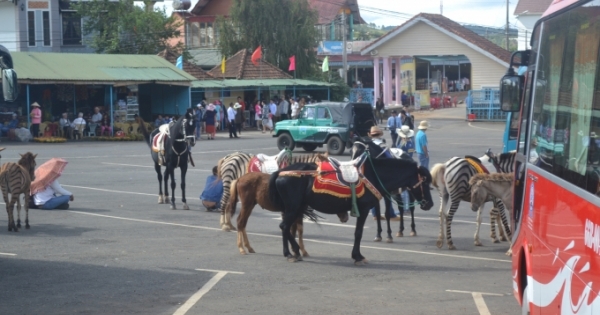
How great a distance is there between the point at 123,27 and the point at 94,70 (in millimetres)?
14736

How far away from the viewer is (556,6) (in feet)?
21.7

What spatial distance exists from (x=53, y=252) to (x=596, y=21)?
9.77 meters

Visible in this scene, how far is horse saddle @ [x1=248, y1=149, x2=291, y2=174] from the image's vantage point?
14750 mm

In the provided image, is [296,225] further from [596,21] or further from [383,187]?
[596,21]

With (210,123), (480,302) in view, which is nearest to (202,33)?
(210,123)

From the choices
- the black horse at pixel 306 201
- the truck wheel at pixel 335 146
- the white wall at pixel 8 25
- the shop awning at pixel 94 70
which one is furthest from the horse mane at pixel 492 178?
the white wall at pixel 8 25

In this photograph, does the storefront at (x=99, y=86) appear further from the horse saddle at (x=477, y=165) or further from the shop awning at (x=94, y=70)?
the horse saddle at (x=477, y=165)

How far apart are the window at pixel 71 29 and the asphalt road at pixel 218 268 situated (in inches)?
1593

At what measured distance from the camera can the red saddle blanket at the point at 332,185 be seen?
11.8m

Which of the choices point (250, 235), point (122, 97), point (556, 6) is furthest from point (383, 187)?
point (122, 97)

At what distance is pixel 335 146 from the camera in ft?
106

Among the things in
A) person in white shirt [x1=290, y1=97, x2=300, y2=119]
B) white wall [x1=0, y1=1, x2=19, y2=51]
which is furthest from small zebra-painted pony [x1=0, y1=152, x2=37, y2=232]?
white wall [x1=0, y1=1, x2=19, y2=51]

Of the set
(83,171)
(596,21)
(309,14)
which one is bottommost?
(83,171)

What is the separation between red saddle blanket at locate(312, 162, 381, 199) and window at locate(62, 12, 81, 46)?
159ft
